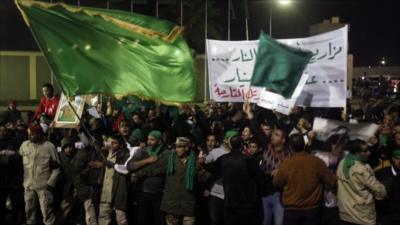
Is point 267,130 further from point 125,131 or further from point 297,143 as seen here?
point 297,143

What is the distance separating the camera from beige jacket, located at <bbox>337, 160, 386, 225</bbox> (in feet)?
22.4

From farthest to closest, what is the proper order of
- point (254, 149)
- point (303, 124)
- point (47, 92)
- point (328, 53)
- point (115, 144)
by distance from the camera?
1. point (47, 92)
2. point (328, 53)
3. point (303, 124)
4. point (115, 144)
5. point (254, 149)

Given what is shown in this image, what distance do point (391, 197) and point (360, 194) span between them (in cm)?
42

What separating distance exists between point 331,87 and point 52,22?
4436mm

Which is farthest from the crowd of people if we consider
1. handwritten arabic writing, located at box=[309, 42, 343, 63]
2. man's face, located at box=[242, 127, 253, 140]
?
handwritten arabic writing, located at box=[309, 42, 343, 63]

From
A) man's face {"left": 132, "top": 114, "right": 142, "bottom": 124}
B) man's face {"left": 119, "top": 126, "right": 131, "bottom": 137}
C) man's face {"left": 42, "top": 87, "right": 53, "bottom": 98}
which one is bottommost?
man's face {"left": 119, "top": 126, "right": 131, "bottom": 137}

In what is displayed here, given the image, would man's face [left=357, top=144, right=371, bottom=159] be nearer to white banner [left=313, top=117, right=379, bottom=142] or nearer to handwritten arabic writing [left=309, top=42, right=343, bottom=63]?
white banner [left=313, top=117, right=379, bottom=142]

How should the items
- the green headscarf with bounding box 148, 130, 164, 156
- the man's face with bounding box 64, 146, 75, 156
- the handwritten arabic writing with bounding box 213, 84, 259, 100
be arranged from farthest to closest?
the handwritten arabic writing with bounding box 213, 84, 259, 100
the man's face with bounding box 64, 146, 75, 156
the green headscarf with bounding box 148, 130, 164, 156

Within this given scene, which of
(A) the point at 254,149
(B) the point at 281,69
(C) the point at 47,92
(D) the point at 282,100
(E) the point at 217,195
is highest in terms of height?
(B) the point at 281,69

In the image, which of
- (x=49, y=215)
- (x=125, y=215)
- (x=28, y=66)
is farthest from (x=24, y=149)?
(x=28, y=66)

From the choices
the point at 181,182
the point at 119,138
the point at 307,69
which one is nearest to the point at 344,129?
the point at 181,182

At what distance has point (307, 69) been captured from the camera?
1005 centimetres

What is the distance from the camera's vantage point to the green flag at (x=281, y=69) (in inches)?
357

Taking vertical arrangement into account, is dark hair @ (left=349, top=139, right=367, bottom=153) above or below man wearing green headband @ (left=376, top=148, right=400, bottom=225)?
above
